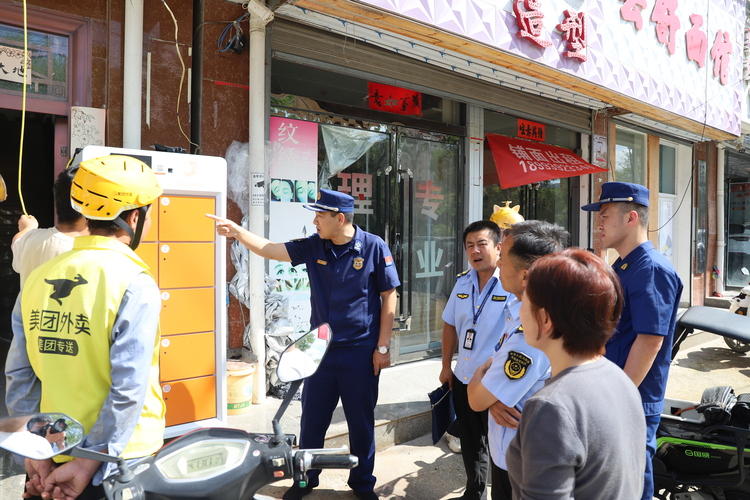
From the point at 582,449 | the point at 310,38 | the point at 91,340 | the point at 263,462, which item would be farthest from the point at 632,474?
the point at 310,38

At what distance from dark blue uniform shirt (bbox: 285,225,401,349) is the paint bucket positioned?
42.1 inches

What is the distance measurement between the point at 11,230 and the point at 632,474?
8.02 m

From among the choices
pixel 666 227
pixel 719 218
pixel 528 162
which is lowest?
pixel 666 227

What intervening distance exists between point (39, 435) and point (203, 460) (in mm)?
397

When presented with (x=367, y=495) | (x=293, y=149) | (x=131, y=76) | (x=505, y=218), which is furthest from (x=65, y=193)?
(x=505, y=218)

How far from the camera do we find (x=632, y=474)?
125cm

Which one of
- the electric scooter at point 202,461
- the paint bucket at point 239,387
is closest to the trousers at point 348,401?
the paint bucket at point 239,387

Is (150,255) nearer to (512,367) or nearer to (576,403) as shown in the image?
(512,367)

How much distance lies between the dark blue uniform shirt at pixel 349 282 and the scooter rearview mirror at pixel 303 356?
1.55 m

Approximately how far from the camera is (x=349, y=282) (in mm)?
3242

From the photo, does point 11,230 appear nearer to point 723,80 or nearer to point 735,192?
point 723,80

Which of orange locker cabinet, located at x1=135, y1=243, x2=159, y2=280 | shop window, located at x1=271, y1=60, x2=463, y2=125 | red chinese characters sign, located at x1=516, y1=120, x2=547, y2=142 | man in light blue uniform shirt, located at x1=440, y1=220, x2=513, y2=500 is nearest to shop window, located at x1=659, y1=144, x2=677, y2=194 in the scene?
red chinese characters sign, located at x1=516, y1=120, x2=547, y2=142

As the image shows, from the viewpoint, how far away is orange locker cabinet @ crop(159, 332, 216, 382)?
3.37 meters

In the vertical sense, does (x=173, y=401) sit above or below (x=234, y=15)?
below
